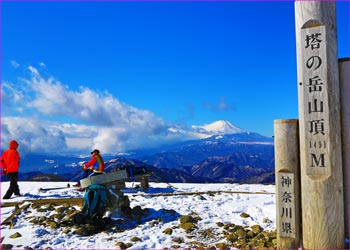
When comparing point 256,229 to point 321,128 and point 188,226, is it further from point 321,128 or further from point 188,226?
point 321,128

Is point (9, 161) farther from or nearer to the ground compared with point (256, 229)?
farther from the ground

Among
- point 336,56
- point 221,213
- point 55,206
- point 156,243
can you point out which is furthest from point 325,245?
point 55,206

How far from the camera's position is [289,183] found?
16.6ft

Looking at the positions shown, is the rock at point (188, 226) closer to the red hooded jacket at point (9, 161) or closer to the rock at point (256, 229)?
the rock at point (256, 229)

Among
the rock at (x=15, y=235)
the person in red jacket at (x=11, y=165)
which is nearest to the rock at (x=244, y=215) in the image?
the rock at (x=15, y=235)

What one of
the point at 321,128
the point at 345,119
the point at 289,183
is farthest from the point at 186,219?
the point at 345,119

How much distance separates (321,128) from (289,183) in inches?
42.5

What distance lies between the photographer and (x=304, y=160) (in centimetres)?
476

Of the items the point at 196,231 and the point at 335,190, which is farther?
the point at 196,231

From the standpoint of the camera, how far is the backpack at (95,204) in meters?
7.70

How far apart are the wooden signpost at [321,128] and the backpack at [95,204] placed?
5.02 meters

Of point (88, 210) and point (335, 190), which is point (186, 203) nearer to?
point (88, 210)

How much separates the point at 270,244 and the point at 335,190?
188 cm

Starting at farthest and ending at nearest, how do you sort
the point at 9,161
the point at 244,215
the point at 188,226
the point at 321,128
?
the point at 9,161 < the point at 244,215 < the point at 188,226 < the point at 321,128
